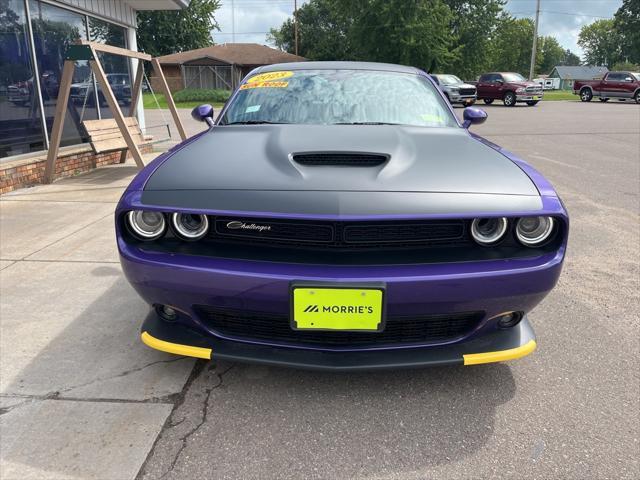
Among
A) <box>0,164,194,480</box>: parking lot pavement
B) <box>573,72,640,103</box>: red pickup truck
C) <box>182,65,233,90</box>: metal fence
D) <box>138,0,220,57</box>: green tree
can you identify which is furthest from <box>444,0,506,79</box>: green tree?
<box>0,164,194,480</box>: parking lot pavement

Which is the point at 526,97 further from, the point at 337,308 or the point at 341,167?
the point at 337,308

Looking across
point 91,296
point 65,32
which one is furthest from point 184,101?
point 91,296

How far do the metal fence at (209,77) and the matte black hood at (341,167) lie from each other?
38.2 metres

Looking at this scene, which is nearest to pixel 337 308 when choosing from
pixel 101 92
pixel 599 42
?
pixel 101 92

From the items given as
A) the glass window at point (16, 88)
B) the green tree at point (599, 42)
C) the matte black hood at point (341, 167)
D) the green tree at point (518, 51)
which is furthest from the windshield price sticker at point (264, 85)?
the green tree at point (599, 42)

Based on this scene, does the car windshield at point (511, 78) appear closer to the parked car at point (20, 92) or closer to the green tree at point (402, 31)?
the green tree at point (402, 31)

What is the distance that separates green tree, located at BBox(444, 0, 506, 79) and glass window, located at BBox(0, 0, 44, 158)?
34153 millimetres

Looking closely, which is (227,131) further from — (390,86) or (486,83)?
(486,83)

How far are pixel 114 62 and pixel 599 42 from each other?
118m

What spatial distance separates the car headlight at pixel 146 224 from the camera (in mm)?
2143

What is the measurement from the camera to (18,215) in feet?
16.9

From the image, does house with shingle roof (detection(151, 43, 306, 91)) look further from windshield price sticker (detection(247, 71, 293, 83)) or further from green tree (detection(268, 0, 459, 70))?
windshield price sticker (detection(247, 71, 293, 83))

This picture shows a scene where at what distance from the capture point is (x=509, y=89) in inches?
950

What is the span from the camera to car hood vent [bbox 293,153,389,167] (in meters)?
2.22
